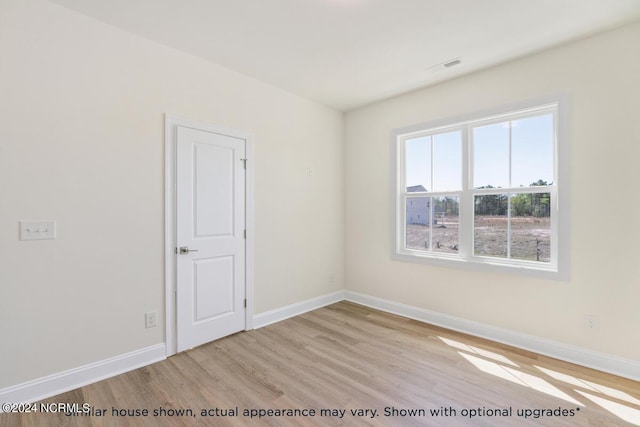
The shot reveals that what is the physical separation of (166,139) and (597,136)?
148 inches

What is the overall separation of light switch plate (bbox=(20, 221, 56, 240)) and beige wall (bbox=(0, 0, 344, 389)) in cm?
4

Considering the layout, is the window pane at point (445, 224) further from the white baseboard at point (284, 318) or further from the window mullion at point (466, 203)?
the white baseboard at point (284, 318)

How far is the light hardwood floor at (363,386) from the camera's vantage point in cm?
183

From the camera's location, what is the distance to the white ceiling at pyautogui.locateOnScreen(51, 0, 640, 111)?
6.85ft

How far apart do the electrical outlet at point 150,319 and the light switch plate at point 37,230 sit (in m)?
0.94

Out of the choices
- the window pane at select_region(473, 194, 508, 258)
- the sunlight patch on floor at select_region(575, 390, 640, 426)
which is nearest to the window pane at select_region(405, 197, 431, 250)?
the window pane at select_region(473, 194, 508, 258)

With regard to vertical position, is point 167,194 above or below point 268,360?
above

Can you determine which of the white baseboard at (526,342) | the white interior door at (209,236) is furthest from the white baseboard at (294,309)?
the white baseboard at (526,342)

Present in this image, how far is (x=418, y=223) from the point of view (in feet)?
12.1

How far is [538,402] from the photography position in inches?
78.0

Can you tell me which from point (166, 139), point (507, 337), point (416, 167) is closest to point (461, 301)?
point (507, 337)

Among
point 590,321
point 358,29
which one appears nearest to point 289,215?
point 358,29

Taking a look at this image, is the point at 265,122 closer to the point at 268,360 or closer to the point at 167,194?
the point at 167,194

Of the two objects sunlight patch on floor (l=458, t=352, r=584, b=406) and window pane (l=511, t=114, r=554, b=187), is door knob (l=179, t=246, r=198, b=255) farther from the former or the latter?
window pane (l=511, t=114, r=554, b=187)
